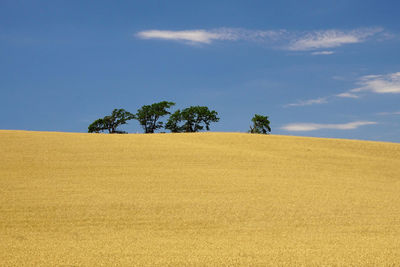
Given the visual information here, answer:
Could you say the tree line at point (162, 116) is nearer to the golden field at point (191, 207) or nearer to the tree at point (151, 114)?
the tree at point (151, 114)

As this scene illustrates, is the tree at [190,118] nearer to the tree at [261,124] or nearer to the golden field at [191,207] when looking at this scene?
the tree at [261,124]

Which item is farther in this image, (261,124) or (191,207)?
(261,124)

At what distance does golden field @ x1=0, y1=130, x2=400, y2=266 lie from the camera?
7.68 m

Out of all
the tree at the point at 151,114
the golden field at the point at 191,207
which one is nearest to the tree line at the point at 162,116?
the tree at the point at 151,114

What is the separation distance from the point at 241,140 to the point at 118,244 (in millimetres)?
19538

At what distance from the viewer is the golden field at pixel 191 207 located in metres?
7.68

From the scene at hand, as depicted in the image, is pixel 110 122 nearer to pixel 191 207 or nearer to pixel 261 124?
pixel 261 124

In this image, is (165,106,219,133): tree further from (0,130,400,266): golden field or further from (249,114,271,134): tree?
(0,130,400,266): golden field

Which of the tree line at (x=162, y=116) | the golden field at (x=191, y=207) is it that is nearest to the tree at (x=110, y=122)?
the tree line at (x=162, y=116)

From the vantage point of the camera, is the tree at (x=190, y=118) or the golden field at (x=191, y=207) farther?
the tree at (x=190, y=118)

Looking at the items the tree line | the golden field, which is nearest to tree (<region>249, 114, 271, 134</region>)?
the tree line

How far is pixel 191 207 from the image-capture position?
11.8 metres

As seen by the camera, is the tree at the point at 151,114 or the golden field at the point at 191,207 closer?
the golden field at the point at 191,207

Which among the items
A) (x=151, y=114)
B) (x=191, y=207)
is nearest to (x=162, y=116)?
(x=151, y=114)
